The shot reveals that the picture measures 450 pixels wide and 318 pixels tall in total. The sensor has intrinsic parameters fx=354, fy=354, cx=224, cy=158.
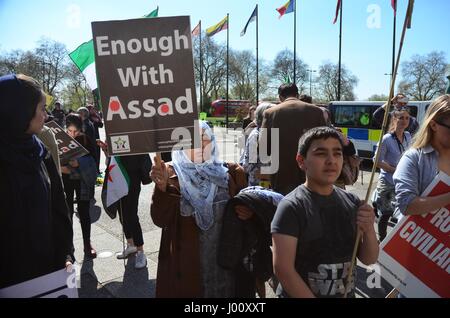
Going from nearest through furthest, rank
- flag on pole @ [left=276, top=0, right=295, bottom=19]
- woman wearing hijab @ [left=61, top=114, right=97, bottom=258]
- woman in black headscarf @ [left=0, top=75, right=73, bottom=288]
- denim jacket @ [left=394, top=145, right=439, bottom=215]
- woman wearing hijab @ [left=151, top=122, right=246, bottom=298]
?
woman in black headscarf @ [left=0, top=75, right=73, bottom=288], denim jacket @ [left=394, top=145, right=439, bottom=215], woman wearing hijab @ [left=151, top=122, right=246, bottom=298], woman wearing hijab @ [left=61, top=114, right=97, bottom=258], flag on pole @ [left=276, top=0, right=295, bottom=19]

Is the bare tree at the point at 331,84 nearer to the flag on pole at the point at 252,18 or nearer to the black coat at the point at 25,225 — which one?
the flag on pole at the point at 252,18

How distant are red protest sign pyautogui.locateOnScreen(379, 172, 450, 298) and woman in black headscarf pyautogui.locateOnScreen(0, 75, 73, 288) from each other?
6.51ft

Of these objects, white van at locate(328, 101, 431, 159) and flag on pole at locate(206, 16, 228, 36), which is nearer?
white van at locate(328, 101, 431, 159)

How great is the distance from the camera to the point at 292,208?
164cm

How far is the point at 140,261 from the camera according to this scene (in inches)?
153

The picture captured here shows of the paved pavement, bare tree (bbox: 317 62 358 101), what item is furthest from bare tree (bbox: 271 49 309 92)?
the paved pavement

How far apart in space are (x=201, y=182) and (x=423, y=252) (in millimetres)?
1429

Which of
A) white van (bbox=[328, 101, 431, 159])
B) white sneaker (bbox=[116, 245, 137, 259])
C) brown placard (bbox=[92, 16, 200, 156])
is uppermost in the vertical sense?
brown placard (bbox=[92, 16, 200, 156])

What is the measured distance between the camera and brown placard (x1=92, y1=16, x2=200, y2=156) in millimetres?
2008

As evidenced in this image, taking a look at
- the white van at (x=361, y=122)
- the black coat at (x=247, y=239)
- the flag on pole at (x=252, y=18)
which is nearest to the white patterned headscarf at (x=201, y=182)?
the black coat at (x=247, y=239)

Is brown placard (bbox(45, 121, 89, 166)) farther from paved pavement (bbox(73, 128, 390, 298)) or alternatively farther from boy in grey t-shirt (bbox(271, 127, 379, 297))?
boy in grey t-shirt (bbox(271, 127, 379, 297))
